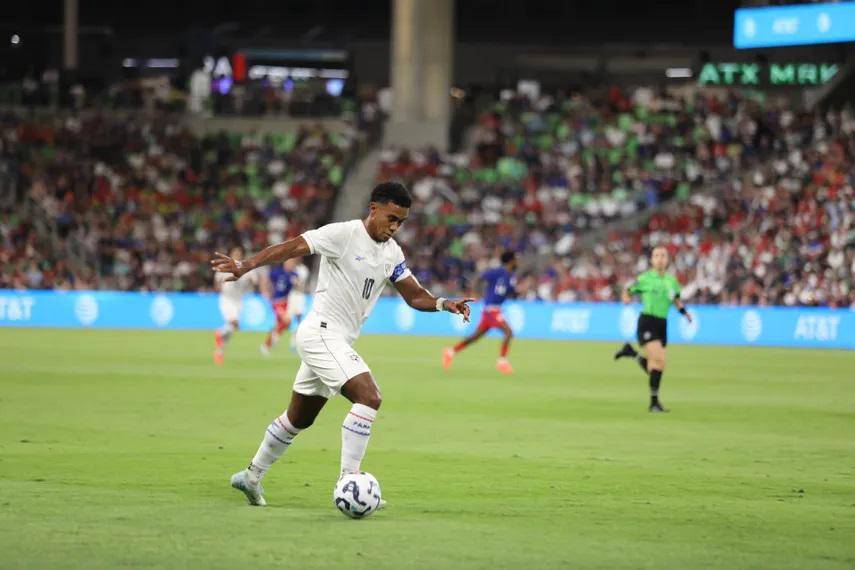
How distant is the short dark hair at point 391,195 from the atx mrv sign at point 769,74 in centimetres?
3985

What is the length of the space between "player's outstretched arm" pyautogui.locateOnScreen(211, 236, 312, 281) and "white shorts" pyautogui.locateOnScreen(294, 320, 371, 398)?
60 centimetres

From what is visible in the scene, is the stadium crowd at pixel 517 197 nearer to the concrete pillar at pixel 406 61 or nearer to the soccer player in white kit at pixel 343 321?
the concrete pillar at pixel 406 61

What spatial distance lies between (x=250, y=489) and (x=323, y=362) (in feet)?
3.70

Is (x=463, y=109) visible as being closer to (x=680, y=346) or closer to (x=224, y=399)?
(x=680, y=346)

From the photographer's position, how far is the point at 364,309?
11.0 m

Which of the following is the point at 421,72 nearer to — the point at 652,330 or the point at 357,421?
the point at 652,330

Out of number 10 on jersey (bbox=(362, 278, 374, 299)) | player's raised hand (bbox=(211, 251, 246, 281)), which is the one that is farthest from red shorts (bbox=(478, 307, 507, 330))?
player's raised hand (bbox=(211, 251, 246, 281))

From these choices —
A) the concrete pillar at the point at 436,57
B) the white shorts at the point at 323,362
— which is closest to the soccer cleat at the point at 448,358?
the white shorts at the point at 323,362

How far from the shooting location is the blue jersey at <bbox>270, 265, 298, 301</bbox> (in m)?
31.5

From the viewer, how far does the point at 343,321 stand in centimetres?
1088

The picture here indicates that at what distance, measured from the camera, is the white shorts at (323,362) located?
415 inches

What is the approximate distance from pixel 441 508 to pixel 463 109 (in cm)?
4108

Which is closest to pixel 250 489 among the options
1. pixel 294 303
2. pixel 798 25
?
pixel 294 303

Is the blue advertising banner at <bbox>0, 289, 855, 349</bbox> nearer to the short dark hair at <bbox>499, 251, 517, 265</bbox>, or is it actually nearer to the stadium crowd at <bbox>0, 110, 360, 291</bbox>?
the stadium crowd at <bbox>0, 110, 360, 291</bbox>
